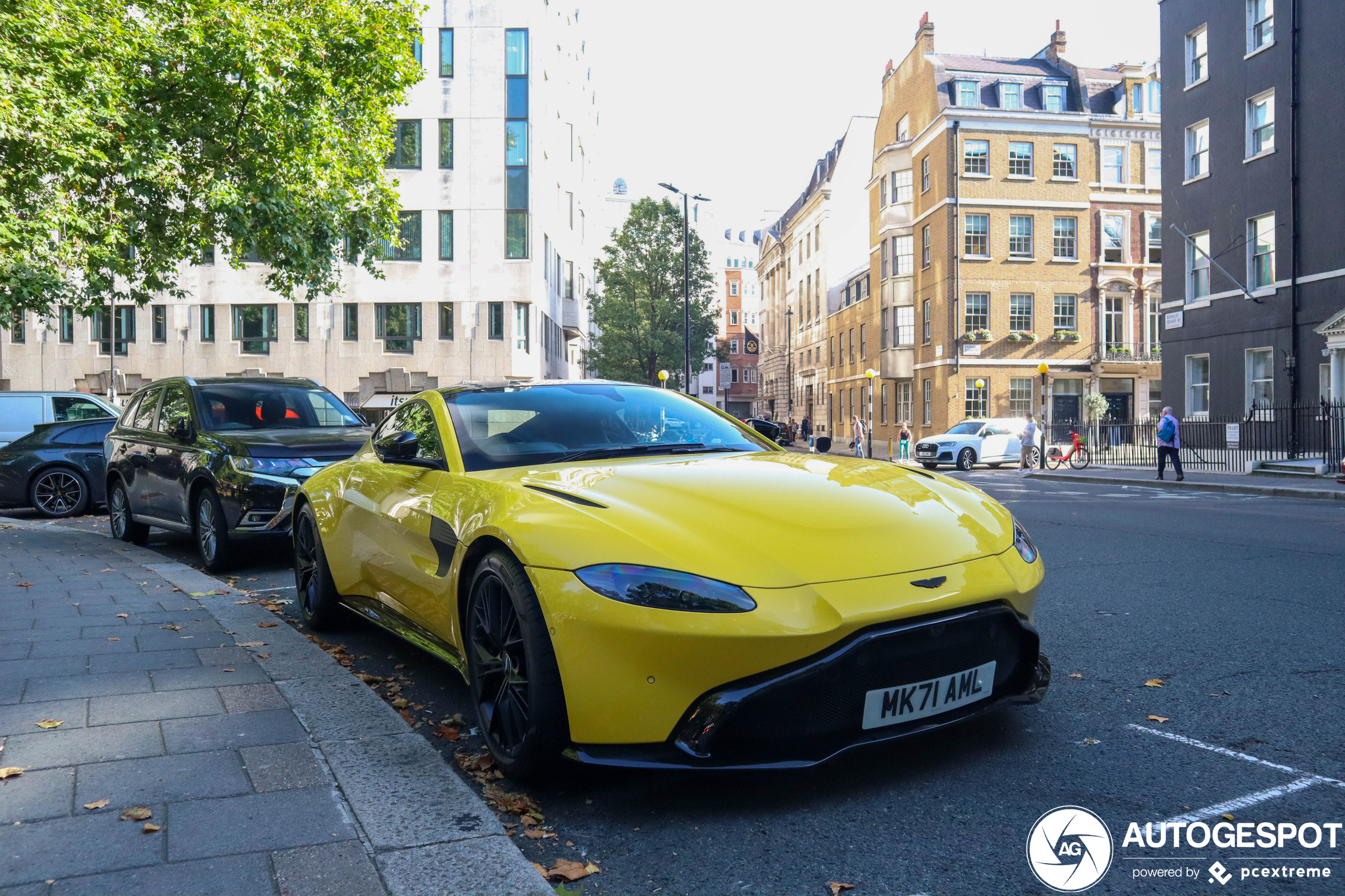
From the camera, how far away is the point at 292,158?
50.5 feet

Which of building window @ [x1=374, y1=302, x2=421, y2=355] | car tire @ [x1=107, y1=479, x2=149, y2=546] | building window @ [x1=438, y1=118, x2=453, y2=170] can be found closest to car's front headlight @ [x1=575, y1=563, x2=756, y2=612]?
car tire @ [x1=107, y1=479, x2=149, y2=546]

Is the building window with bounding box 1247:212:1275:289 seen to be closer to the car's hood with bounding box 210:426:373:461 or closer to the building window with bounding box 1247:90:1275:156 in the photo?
the building window with bounding box 1247:90:1275:156

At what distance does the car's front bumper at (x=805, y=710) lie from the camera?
9.00 feet

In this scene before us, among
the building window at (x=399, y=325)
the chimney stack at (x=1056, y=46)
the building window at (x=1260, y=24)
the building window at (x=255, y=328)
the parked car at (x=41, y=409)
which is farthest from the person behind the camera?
the chimney stack at (x=1056, y=46)

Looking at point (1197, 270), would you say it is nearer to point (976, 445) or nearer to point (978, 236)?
point (976, 445)

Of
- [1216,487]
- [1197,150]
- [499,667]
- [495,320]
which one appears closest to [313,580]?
[499,667]

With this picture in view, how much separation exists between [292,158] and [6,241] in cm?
450

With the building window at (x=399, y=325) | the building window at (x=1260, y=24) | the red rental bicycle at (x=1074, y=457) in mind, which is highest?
the building window at (x=1260, y=24)

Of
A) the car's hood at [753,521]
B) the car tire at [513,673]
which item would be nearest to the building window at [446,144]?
the car's hood at [753,521]

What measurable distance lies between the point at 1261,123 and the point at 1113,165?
57.7ft

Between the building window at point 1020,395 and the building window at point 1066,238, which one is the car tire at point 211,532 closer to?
the building window at point 1020,395

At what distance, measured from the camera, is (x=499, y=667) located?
332 cm

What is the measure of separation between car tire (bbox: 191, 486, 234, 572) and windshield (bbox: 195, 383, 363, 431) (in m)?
0.77

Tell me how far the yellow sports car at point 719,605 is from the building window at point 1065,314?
41052mm
